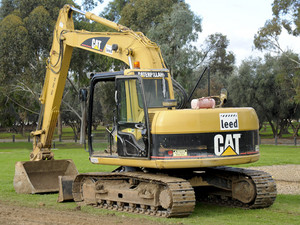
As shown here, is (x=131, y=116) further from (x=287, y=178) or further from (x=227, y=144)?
(x=287, y=178)

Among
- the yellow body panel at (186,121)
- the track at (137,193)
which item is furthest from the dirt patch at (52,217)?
the yellow body panel at (186,121)

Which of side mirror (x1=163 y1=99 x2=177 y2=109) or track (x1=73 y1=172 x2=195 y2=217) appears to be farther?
side mirror (x1=163 y1=99 x2=177 y2=109)

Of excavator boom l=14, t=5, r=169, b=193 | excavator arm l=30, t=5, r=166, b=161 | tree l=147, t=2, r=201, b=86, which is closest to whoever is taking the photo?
excavator arm l=30, t=5, r=166, b=161

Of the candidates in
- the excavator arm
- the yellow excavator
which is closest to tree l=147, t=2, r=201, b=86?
the excavator arm

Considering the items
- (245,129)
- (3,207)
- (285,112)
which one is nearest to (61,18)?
(3,207)

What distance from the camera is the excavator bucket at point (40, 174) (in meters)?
13.5

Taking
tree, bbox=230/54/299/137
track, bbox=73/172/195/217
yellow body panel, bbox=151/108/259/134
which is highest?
tree, bbox=230/54/299/137

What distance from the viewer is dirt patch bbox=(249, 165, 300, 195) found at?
45.1 feet

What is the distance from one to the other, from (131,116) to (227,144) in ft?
6.77

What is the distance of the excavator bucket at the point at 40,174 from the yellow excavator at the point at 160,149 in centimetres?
182

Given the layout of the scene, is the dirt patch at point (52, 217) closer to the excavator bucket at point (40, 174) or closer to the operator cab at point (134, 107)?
the operator cab at point (134, 107)

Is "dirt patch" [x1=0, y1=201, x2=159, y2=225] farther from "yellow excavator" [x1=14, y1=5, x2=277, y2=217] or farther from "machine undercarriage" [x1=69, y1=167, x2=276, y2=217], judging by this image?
"yellow excavator" [x1=14, y1=5, x2=277, y2=217]

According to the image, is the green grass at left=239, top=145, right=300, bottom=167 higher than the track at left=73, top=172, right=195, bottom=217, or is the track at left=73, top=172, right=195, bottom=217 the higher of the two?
the track at left=73, top=172, right=195, bottom=217

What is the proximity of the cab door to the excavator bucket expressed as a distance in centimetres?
393
